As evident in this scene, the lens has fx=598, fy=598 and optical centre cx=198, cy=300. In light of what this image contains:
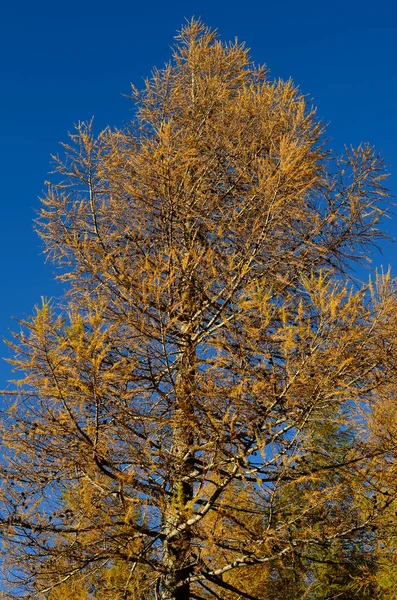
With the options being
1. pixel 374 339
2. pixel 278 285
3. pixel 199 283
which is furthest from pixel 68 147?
pixel 374 339

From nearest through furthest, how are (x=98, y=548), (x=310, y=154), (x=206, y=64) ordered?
1. (x=98, y=548)
2. (x=310, y=154)
3. (x=206, y=64)

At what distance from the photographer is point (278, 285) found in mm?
6320

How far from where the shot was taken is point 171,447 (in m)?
5.62

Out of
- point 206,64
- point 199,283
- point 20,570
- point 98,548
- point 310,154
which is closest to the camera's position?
point 98,548

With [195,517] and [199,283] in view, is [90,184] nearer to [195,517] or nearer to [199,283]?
[199,283]

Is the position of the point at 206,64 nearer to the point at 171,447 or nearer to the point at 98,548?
the point at 171,447

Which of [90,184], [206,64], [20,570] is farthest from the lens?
[206,64]

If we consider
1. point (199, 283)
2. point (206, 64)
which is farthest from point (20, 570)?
point (206, 64)

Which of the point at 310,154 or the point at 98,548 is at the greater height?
the point at 310,154

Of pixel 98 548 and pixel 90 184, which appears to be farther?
pixel 90 184

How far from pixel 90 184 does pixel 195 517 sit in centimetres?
346

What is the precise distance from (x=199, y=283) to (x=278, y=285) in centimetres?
122

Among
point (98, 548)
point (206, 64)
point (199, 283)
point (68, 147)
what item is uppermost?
point (206, 64)

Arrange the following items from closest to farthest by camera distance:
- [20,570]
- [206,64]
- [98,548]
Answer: [98,548]
[20,570]
[206,64]
